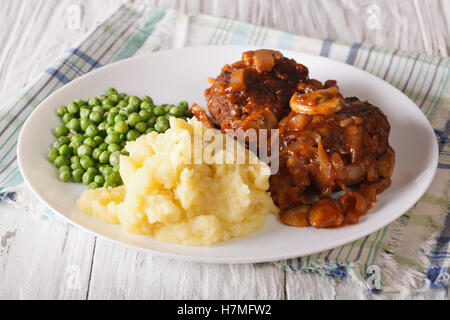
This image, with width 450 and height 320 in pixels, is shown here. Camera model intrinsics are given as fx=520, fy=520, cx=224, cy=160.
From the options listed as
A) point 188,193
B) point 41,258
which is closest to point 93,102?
point 41,258

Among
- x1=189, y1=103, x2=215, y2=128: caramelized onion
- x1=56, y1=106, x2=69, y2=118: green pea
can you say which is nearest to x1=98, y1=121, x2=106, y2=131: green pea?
x1=56, y1=106, x2=69, y2=118: green pea

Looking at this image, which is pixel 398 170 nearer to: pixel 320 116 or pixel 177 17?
pixel 320 116

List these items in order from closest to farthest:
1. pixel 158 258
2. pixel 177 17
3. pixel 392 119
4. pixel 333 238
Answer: pixel 333 238 < pixel 158 258 < pixel 392 119 < pixel 177 17

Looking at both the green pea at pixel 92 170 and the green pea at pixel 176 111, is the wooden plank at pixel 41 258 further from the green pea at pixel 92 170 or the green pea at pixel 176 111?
the green pea at pixel 176 111

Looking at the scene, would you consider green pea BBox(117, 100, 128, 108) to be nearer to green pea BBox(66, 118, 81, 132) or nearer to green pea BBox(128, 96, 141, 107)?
green pea BBox(128, 96, 141, 107)

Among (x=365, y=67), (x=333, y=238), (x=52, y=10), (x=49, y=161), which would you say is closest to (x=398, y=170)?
(x=333, y=238)

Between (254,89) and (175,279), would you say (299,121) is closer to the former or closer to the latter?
(254,89)
